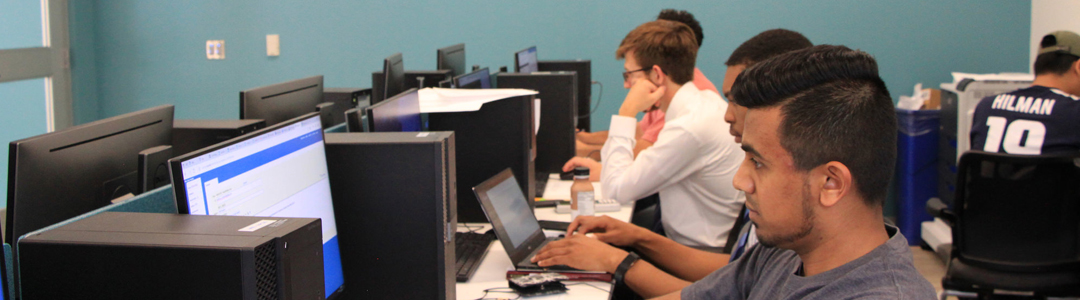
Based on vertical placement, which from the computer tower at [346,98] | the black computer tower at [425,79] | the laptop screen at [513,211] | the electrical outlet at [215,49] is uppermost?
the electrical outlet at [215,49]

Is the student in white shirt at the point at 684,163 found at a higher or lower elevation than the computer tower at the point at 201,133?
lower

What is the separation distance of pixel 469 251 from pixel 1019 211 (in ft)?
5.86

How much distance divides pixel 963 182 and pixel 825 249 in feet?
6.00

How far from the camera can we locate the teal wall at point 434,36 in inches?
165

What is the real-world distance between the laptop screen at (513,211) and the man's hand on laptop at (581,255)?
0.30 feet

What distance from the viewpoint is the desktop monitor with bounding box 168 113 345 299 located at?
1.04 metres

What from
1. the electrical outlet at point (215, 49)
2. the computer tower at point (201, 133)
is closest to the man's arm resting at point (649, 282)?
the computer tower at point (201, 133)

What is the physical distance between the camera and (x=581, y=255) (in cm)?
180

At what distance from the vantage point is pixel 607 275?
1776 millimetres

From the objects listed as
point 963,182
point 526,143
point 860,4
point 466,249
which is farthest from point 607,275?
point 860,4

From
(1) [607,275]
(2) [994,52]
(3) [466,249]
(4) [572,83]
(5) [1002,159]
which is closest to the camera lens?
(1) [607,275]

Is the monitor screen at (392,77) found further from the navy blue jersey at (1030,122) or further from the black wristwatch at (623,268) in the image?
the navy blue jersey at (1030,122)

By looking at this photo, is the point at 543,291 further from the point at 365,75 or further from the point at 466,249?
the point at 365,75

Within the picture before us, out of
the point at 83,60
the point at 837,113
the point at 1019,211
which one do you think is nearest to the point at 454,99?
the point at 837,113
